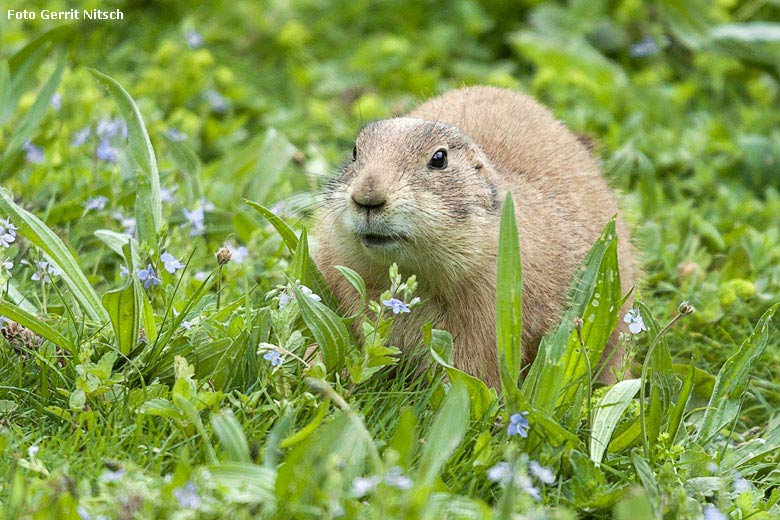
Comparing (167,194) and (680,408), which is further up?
(167,194)

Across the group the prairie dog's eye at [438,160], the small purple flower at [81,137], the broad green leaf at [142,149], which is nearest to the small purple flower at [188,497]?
the broad green leaf at [142,149]

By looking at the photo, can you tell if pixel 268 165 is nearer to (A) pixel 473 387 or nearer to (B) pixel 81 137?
(B) pixel 81 137

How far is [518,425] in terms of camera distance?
3.39 m

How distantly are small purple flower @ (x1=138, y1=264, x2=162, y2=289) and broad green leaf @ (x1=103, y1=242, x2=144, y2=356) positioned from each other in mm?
160

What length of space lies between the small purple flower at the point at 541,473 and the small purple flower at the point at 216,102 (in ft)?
13.5

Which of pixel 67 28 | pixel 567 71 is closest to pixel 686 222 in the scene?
pixel 567 71

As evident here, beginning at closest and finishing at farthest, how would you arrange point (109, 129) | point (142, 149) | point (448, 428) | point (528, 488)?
point (528, 488), point (448, 428), point (142, 149), point (109, 129)

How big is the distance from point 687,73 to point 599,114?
48.0 inches

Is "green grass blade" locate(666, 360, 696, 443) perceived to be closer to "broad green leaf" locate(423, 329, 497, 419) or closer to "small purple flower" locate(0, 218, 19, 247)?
"broad green leaf" locate(423, 329, 497, 419)

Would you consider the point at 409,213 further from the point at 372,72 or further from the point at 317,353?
the point at 372,72

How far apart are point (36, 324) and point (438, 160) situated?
1.63 m

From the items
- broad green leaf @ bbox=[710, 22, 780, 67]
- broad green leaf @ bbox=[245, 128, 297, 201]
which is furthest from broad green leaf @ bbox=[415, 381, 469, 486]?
broad green leaf @ bbox=[710, 22, 780, 67]

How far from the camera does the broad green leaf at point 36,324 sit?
11.8ft

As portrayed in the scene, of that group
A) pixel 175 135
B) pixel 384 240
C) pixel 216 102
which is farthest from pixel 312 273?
pixel 216 102
